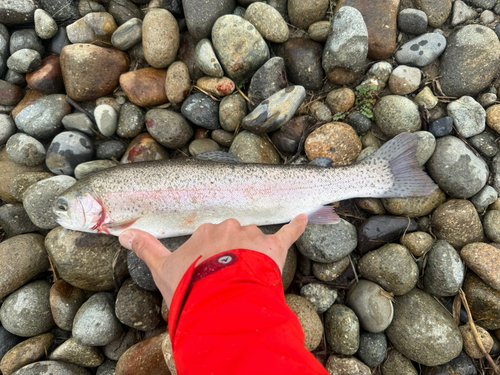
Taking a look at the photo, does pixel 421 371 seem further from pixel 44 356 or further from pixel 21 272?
pixel 21 272

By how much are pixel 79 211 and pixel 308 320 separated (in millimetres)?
2764

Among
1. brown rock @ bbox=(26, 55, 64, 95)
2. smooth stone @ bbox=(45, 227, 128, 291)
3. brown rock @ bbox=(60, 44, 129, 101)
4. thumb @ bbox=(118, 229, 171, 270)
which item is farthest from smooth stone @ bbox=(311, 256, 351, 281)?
brown rock @ bbox=(26, 55, 64, 95)

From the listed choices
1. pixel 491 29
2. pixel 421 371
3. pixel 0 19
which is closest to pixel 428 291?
pixel 421 371

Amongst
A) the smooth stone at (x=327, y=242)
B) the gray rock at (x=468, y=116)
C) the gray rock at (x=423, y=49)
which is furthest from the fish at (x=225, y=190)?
the gray rock at (x=423, y=49)

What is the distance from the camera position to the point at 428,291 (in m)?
3.06

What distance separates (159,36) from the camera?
130 inches

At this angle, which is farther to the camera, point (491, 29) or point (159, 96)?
point (159, 96)

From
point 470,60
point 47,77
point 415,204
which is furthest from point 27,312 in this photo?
point 470,60

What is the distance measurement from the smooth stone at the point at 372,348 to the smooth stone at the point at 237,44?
353 centimetres

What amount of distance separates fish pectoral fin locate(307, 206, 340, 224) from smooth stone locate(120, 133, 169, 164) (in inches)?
81.6

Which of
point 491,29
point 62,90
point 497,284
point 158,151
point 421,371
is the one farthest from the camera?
point 62,90

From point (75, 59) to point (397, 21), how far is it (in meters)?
4.18

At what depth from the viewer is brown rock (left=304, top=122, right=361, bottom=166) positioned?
10.5 feet

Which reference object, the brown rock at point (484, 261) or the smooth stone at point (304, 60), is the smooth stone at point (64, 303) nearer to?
the smooth stone at point (304, 60)
